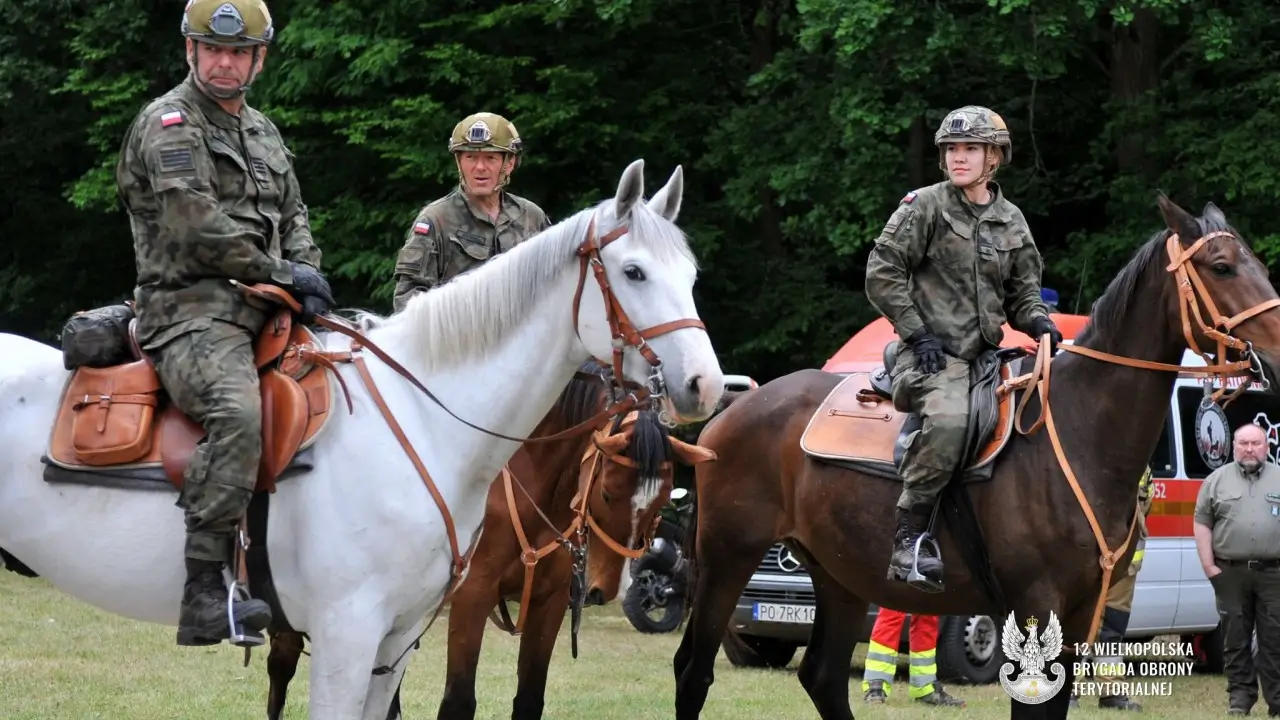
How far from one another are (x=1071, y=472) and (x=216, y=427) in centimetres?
390

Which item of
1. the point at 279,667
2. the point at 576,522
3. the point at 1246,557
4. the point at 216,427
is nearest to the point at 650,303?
the point at 216,427

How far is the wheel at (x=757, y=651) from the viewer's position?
13.1 m

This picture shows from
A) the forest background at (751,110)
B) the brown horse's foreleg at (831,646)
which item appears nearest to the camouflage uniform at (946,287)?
the brown horse's foreleg at (831,646)

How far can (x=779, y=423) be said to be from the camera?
8555 millimetres

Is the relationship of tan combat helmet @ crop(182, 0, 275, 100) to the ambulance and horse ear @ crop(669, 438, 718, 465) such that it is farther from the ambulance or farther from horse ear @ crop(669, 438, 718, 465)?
the ambulance

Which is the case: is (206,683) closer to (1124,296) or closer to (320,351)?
(320,351)

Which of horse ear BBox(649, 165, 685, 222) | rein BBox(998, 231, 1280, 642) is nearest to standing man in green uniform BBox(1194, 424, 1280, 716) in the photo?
rein BBox(998, 231, 1280, 642)

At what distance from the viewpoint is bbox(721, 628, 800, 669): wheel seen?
13.1 m

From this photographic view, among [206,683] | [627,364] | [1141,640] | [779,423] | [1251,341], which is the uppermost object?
[627,364]

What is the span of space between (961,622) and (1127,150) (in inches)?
259

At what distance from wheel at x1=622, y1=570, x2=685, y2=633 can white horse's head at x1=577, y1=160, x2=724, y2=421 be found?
8104 millimetres

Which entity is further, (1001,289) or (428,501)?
(1001,289)

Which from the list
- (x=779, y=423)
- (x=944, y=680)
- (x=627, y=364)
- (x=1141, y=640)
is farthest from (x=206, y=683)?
(x=1141, y=640)

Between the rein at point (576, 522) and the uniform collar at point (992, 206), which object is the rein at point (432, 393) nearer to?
the rein at point (576, 522)
